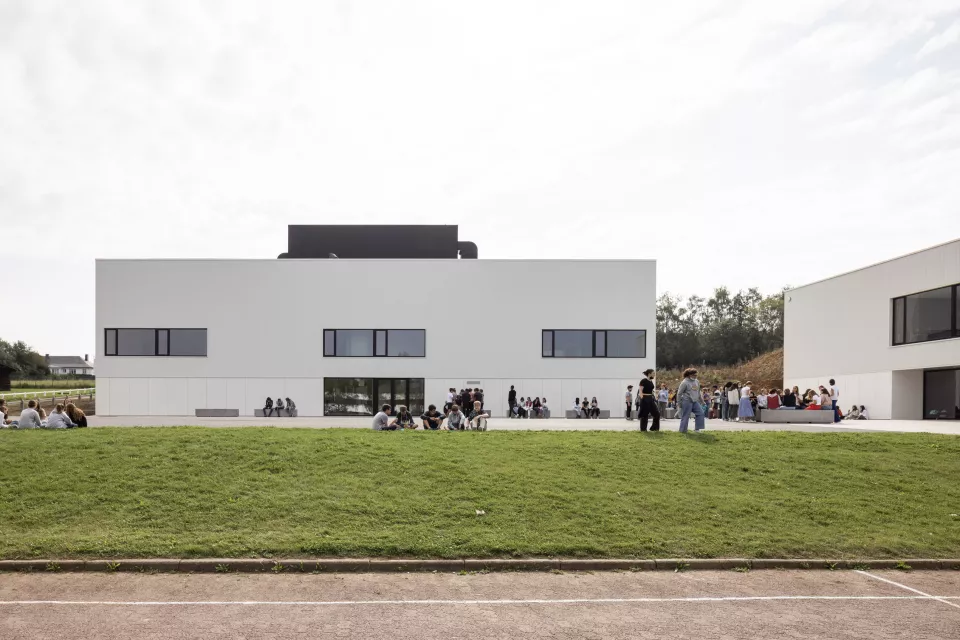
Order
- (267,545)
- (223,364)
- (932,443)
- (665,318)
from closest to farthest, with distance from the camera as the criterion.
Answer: (267,545)
(932,443)
(223,364)
(665,318)

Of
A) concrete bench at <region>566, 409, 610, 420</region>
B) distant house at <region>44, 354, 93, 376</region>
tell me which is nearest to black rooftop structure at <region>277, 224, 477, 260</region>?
concrete bench at <region>566, 409, 610, 420</region>

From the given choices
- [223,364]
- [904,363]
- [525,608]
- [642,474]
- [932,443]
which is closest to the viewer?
[525,608]

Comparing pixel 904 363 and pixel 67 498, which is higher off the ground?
pixel 904 363

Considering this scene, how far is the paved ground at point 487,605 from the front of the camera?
285 inches

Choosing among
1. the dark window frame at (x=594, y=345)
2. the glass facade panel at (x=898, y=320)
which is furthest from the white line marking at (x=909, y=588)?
the glass facade panel at (x=898, y=320)

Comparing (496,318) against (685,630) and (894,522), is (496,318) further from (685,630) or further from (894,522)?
(685,630)

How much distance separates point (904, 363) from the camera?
32938 mm

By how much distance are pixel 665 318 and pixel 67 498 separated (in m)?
78.9

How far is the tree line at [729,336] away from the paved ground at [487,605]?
67271 millimetres

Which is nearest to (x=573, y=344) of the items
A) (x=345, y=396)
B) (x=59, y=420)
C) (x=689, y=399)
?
(x=345, y=396)

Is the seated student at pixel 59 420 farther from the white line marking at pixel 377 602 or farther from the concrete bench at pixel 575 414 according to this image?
the concrete bench at pixel 575 414

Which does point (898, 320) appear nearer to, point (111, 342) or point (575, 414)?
point (575, 414)

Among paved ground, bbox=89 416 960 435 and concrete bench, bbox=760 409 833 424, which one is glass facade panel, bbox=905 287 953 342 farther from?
concrete bench, bbox=760 409 833 424

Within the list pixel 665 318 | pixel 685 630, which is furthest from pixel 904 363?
pixel 665 318
